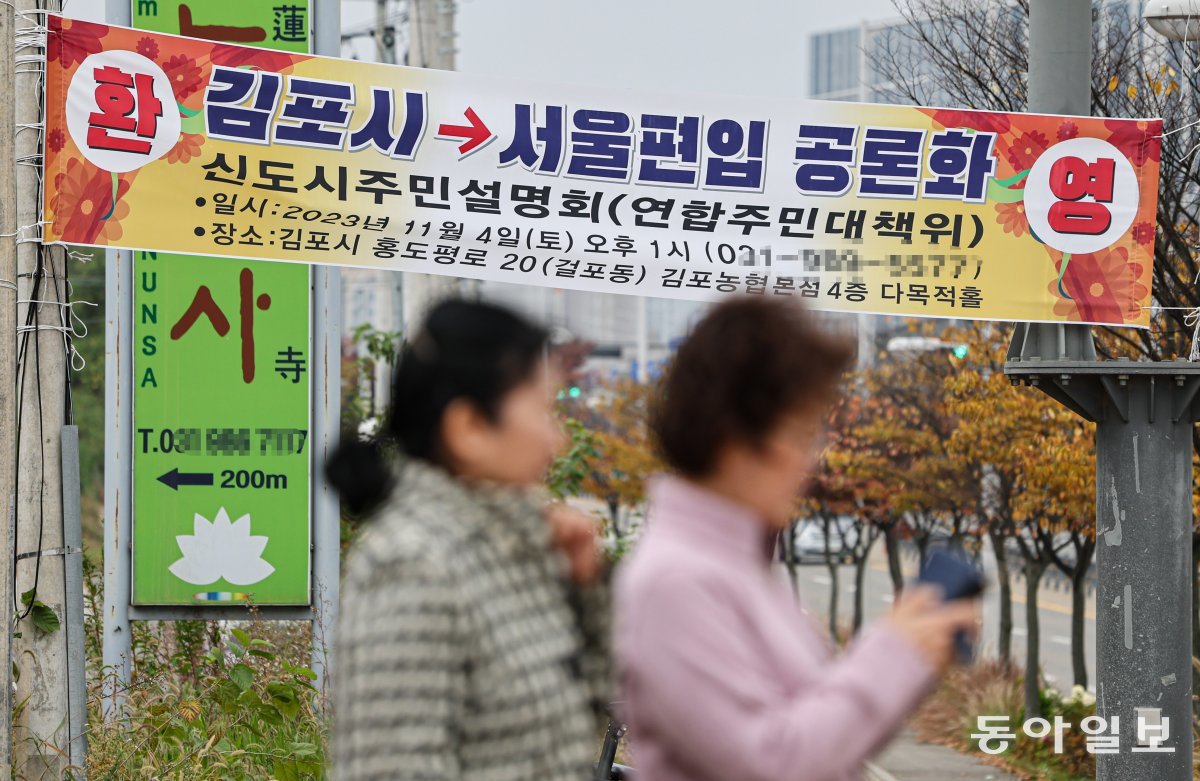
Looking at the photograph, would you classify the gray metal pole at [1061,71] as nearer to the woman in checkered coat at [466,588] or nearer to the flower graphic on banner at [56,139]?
the flower graphic on banner at [56,139]

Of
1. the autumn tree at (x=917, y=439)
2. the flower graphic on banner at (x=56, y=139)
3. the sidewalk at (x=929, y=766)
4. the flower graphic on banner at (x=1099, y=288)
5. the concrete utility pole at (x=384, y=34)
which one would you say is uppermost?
the concrete utility pole at (x=384, y=34)

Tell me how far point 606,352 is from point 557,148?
86064 mm

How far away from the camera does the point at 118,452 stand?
731 cm

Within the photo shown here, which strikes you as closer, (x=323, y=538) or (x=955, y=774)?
(x=323, y=538)

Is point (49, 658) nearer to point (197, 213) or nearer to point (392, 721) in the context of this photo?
point (197, 213)

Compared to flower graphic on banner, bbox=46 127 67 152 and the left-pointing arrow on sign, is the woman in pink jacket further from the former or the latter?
the left-pointing arrow on sign

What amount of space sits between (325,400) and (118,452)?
108 centimetres

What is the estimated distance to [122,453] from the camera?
7332 mm

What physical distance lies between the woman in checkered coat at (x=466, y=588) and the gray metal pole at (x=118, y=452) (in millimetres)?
5563

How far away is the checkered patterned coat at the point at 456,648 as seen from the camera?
183 cm

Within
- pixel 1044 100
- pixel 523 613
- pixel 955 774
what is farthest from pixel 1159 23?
pixel 955 774

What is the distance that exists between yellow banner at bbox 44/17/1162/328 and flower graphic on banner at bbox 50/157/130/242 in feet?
0.06

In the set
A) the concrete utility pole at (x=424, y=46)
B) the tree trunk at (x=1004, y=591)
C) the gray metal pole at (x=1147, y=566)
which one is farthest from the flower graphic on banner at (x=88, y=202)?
the tree trunk at (x=1004, y=591)

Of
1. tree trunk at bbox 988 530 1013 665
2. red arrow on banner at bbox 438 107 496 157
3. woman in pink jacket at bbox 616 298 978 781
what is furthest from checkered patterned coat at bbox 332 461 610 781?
tree trunk at bbox 988 530 1013 665
